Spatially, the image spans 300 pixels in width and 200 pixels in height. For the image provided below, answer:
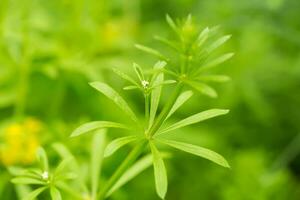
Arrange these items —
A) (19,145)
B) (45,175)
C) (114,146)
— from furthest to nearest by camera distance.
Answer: (19,145) → (45,175) → (114,146)

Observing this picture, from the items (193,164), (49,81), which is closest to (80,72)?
(49,81)

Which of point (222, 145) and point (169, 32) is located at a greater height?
point (169, 32)

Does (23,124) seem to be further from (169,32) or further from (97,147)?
(169,32)

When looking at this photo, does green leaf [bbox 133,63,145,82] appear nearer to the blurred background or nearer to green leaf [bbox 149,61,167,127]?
green leaf [bbox 149,61,167,127]

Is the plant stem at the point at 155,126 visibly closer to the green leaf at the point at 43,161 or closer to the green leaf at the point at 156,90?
the green leaf at the point at 156,90

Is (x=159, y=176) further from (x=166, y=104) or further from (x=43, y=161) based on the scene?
(x=43, y=161)

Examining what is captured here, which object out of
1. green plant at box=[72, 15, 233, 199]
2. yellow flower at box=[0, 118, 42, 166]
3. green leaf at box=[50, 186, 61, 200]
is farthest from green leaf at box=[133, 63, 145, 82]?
yellow flower at box=[0, 118, 42, 166]

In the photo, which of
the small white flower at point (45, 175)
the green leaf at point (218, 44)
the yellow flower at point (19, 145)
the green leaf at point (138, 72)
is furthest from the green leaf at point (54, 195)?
the yellow flower at point (19, 145)

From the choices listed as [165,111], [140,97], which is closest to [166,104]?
[165,111]
